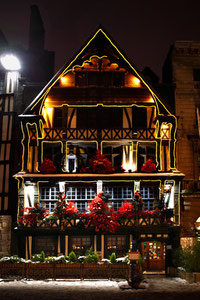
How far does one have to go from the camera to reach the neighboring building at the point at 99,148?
19.7 m

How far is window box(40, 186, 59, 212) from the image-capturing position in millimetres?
20375

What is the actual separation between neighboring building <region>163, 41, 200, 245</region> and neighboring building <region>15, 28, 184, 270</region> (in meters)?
1.42

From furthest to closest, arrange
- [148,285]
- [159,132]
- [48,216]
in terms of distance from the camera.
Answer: [159,132] → [48,216] → [148,285]

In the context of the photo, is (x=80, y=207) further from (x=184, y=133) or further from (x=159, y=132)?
(x=184, y=133)

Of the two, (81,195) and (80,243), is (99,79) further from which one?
(80,243)

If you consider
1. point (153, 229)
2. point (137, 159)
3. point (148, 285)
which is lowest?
point (148, 285)

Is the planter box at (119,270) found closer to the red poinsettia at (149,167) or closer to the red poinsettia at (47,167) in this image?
the red poinsettia at (149,167)

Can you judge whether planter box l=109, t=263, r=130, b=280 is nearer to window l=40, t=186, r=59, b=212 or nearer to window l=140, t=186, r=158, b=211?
window l=140, t=186, r=158, b=211

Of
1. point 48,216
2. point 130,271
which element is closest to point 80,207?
point 48,216

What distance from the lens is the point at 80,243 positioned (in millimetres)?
19922

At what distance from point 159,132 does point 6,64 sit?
11.0 meters

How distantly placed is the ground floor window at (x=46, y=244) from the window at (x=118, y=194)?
389cm

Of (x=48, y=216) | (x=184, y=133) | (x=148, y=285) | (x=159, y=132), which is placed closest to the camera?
(x=148, y=285)

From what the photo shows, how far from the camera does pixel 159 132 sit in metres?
20.6
